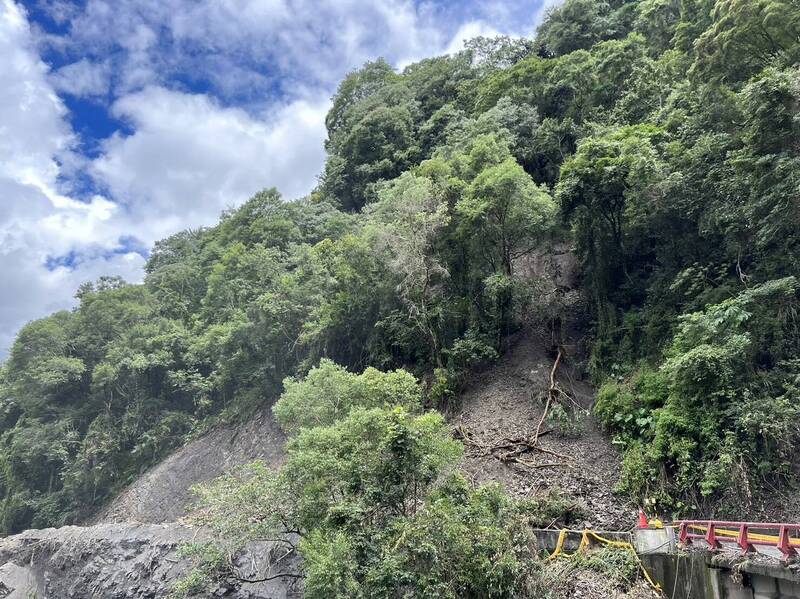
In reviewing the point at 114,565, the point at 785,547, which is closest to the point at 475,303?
the point at 785,547

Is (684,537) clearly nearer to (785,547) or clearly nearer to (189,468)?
(785,547)

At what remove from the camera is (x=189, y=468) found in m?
24.8

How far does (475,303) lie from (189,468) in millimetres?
15907

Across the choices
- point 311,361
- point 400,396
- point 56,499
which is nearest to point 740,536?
point 400,396

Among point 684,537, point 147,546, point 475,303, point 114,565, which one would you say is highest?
point 475,303

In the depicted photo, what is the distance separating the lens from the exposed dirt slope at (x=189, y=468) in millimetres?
23203

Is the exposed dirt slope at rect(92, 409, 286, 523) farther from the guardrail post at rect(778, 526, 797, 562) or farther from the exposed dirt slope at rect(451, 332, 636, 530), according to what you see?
the guardrail post at rect(778, 526, 797, 562)

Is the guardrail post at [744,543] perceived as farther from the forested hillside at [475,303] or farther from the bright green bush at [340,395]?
the bright green bush at [340,395]

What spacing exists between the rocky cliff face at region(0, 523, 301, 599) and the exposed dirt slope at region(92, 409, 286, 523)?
304 centimetres

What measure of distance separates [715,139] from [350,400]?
37.4 feet

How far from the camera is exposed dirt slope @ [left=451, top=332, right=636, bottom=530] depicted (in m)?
12.9

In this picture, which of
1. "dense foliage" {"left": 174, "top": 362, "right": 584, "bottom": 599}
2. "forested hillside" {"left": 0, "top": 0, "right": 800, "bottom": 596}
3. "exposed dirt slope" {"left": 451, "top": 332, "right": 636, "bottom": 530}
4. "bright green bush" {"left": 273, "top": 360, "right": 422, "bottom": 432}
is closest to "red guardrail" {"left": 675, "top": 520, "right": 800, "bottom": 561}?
"forested hillside" {"left": 0, "top": 0, "right": 800, "bottom": 596}

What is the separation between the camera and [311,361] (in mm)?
22906

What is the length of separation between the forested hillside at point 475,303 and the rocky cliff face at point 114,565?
2.87 m
